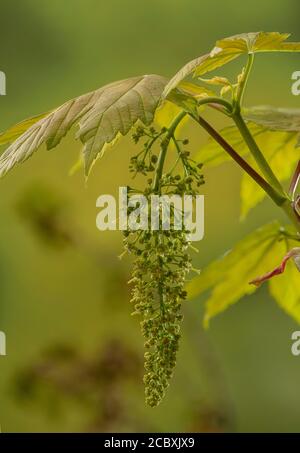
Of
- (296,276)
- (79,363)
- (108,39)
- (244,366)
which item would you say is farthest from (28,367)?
(108,39)

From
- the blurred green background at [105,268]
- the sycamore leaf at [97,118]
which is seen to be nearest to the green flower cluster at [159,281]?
the sycamore leaf at [97,118]

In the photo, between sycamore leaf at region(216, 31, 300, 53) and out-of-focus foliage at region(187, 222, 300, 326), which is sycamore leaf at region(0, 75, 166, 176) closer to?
sycamore leaf at region(216, 31, 300, 53)

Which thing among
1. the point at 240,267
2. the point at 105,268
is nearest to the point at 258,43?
the point at 240,267

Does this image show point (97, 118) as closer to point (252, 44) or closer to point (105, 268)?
point (252, 44)

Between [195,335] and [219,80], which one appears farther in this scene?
[195,335]

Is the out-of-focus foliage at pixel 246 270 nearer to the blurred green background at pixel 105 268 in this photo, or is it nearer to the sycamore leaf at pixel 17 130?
the sycamore leaf at pixel 17 130
